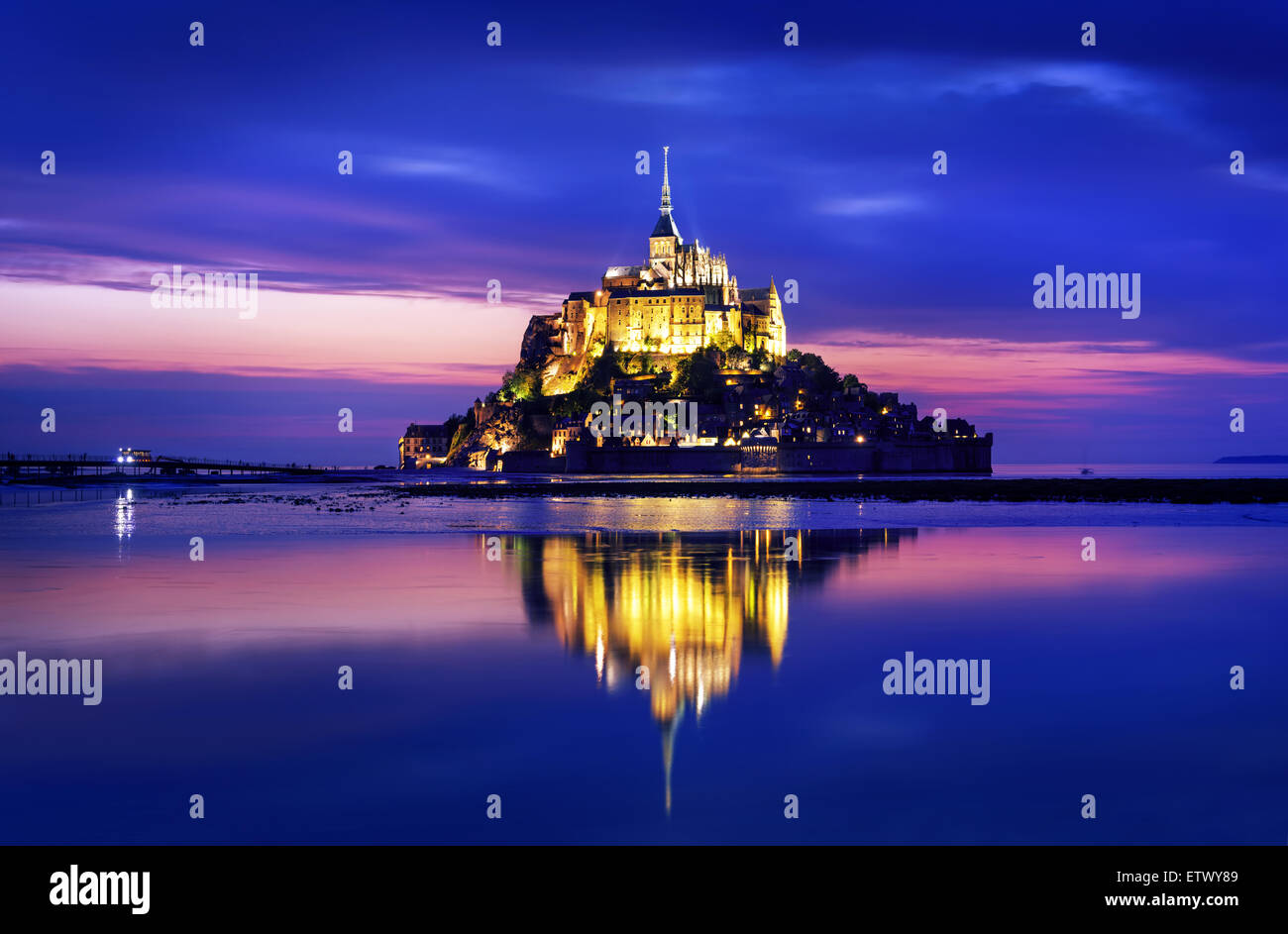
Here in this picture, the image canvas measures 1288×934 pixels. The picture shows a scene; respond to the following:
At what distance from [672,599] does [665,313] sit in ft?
403

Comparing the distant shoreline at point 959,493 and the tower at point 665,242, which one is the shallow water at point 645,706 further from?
the tower at point 665,242

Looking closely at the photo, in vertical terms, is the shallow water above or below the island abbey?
below

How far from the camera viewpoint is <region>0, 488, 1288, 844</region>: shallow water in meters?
7.34

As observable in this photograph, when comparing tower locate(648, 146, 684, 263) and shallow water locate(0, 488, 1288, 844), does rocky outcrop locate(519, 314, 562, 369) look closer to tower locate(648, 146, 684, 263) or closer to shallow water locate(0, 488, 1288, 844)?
tower locate(648, 146, 684, 263)

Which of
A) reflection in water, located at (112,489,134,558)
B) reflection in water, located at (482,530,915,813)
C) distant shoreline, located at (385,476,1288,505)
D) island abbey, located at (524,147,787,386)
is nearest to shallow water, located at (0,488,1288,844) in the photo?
reflection in water, located at (482,530,915,813)

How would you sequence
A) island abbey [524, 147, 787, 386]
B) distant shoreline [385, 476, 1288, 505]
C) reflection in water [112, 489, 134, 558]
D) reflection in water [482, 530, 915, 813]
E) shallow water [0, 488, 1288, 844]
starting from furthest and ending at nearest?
island abbey [524, 147, 787, 386] < distant shoreline [385, 476, 1288, 505] < reflection in water [112, 489, 134, 558] < reflection in water [482, 530, 915, 813] < shallow water [0, 488, 1288, 844]

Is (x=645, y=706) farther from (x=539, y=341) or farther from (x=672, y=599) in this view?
(x=539, y=341)

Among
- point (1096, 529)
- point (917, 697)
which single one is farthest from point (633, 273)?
point (917, 697)

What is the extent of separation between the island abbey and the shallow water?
116 m

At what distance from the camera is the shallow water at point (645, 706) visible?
24.1ft

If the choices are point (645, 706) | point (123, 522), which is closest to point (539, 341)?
point (123, 522)

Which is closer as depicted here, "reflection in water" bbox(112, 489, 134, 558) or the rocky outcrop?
"reflection in water" bbox(112, 489, 134, 558)

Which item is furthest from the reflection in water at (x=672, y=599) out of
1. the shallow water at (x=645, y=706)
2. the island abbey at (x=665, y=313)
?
the island abbey at (x=665, y=313)
